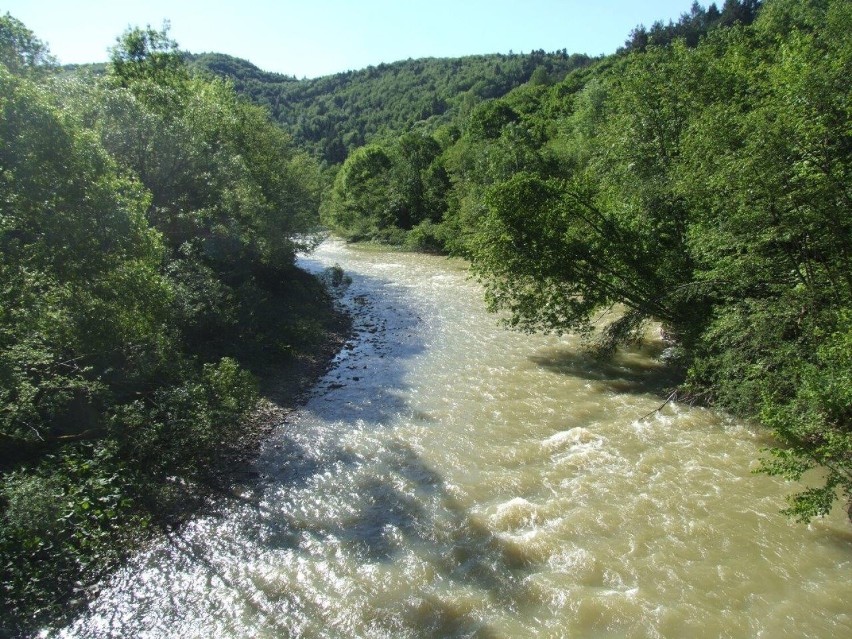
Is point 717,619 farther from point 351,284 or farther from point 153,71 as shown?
point 153,71

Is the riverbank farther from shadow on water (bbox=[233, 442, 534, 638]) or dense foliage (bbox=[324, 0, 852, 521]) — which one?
dense foliage (bbox=[324, 0, 852, 521])

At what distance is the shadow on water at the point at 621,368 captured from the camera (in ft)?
58.6

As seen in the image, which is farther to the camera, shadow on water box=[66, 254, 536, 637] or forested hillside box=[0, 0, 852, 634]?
forested hillside box=[0, 0, 852, 634]

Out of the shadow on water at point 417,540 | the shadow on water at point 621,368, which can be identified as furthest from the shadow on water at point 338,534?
the shadow on water at point 621,368

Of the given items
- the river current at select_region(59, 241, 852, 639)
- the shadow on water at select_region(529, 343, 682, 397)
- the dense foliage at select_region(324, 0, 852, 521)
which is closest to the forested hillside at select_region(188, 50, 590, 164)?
the dense foliage at select_region(324, 0, 852, 521)

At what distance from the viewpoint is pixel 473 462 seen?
526 inches

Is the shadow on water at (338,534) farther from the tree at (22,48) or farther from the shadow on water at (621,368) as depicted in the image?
the tree at (22,48)

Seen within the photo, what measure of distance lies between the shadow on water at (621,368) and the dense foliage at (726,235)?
730 millimetres

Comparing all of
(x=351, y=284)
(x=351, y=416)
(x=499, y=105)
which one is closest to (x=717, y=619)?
(x=351, y=416)

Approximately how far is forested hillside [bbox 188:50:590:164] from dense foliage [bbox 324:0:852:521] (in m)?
114

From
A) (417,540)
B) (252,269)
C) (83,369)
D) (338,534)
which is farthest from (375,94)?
(417,540)

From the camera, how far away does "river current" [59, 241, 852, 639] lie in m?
8.59

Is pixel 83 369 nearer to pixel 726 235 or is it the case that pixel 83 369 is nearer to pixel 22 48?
pixel 726 235

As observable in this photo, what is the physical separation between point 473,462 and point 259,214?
56.8 ft
